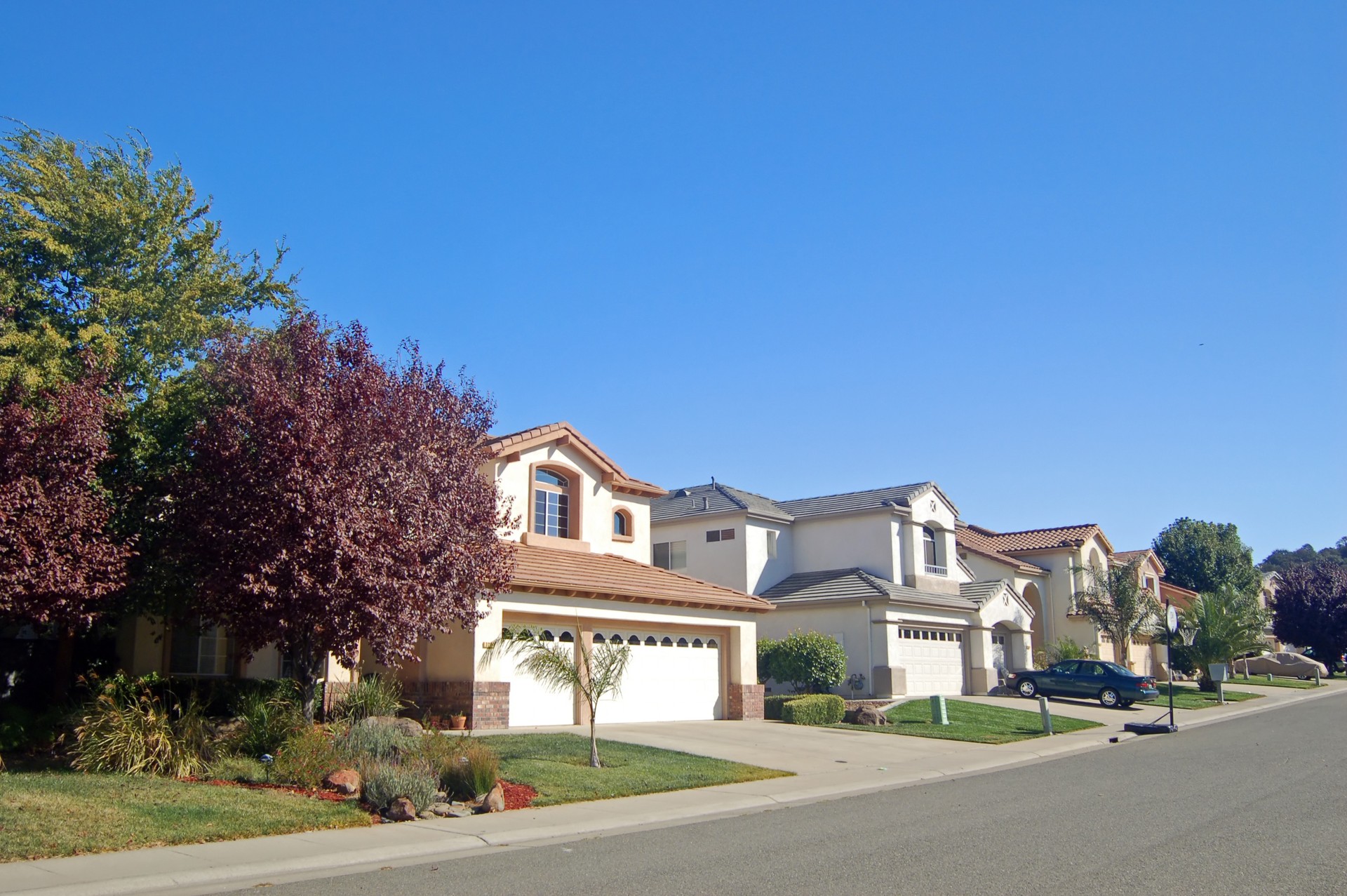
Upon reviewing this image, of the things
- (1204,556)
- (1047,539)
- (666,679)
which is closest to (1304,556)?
(1204,556)

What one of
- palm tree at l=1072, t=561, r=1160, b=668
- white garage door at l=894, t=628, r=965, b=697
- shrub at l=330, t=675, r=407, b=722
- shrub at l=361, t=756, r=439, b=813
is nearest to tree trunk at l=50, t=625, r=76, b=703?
shrub at l=330, t=675, r=407, b=722

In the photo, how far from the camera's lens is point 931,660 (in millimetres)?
34844

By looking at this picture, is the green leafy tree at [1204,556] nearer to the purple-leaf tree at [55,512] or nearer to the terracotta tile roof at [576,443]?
the terracotta tile roof at [576,443]

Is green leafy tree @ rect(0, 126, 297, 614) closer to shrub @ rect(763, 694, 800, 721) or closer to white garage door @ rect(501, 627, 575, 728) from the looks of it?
white garage door @ rect(501, 627, 575, 728)

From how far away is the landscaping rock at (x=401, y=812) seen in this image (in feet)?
39.3

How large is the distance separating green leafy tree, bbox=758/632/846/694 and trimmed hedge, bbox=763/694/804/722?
174cm

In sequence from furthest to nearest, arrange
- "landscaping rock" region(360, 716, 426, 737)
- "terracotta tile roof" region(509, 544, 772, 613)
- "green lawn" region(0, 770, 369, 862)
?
1. "terracotta tile roof" region(509, 544, 772, 613)
2. "landscaping rock" region(360, 716, 426, 737)
3. "green lawn" region(0, 770, 369, 862)

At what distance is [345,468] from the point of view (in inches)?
575

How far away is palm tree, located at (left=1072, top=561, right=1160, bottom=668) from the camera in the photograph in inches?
1590

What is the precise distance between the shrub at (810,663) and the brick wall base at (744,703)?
3.67 metres

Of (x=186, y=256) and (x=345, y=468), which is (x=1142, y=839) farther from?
(x=186, y=256)

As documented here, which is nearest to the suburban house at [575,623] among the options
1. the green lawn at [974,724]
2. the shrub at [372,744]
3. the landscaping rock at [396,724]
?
the landscaping rock at [396,724]

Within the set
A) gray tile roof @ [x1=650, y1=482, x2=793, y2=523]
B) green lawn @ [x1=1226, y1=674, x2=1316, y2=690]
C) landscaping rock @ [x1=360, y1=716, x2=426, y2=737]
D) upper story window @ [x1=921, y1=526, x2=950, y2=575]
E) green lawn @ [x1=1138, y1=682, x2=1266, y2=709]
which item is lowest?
green lawn @ [x1=1226, y1=674, x2=1316, y2=690]

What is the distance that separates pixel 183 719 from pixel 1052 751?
53.8 ft
